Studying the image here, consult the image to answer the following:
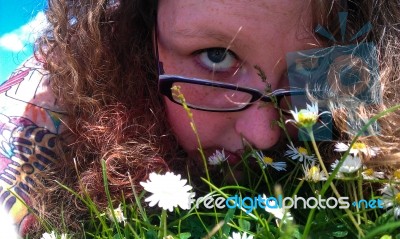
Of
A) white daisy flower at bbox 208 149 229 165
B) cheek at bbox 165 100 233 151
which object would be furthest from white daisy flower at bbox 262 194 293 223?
cheek at bbox 165 100 233 151

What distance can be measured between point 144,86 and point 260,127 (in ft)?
1.28

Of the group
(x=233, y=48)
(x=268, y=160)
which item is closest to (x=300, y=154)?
(x=268, y=160)

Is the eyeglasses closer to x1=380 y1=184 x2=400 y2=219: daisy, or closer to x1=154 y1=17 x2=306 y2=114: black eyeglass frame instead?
x1=154 y1=17 x2=306 y2=114: black eyeglass frame

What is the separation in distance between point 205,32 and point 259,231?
0.51 m

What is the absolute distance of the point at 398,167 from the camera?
1007 mm

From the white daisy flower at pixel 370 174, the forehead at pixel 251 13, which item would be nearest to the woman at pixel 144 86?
the forehead at pixel 251 13

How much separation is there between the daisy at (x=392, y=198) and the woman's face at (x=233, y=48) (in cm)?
27

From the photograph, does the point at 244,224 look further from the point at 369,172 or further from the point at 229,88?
the point at 229,88

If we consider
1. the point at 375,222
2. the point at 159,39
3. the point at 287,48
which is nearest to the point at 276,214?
the point at 375,222

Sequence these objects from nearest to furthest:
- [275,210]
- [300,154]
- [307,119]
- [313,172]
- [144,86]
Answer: [307,119] < [275,210] < [313,172] < [300,154] < [144,86]

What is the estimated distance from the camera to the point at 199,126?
1252 millimetres

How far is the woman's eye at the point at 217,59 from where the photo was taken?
118cm

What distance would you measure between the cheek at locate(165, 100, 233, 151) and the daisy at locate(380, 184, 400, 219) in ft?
1.40

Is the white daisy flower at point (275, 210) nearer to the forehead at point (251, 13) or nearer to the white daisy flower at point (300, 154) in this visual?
the white daisy flower at point (300, 154)
